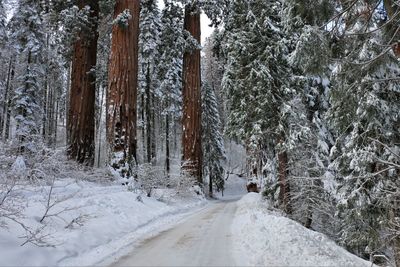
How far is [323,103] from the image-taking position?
16891 mm

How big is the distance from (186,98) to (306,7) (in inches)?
447

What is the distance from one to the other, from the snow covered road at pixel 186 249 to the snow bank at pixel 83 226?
1.03 ft

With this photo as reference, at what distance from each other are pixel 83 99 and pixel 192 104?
24.6 ft

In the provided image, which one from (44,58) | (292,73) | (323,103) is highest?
(44,58)

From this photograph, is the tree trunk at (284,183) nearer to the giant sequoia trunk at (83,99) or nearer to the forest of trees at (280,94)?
the forest of trees at (280,94)

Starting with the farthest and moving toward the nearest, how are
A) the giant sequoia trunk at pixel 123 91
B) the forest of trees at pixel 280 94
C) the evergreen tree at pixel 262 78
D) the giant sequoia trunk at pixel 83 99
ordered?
the evergreen tree at pixel 262 78 < the giant sequoia trunk at pixel 83 99 < the giant sequoia trunk at pixel 123 91 < the forest of trees at pixel 280 94

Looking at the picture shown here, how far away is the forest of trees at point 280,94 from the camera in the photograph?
28.6 feet

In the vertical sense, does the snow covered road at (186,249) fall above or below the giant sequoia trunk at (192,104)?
below

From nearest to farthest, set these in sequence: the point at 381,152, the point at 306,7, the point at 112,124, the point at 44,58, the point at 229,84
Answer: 1. the point at 306,7
2. the point at 381,152
3. the point at 112,124
4. the point at 229,84
5. the point at 44,58

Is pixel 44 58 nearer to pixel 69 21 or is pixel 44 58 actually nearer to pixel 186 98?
pixel 186 98

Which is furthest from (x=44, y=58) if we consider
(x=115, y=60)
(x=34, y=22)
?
(x=115, y=60)

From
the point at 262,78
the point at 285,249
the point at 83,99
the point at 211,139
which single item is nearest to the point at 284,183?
the point at 262,78

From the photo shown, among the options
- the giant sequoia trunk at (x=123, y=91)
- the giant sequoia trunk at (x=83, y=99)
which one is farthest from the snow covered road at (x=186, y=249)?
the giant sequoia trunk at (x=83, y=99)

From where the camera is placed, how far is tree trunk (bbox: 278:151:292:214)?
14.9 meters
